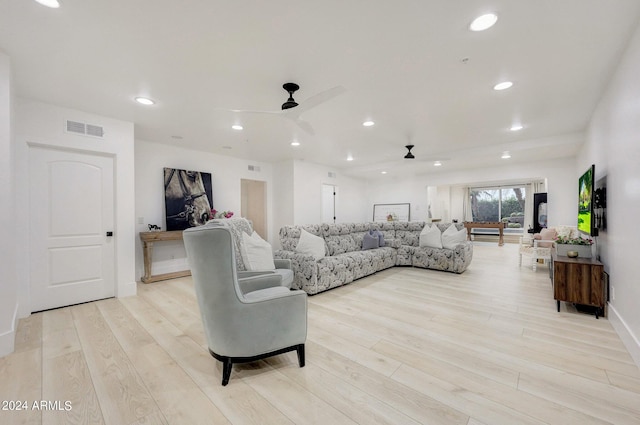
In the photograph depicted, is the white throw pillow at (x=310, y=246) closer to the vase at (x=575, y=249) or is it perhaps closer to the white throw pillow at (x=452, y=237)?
the white throw pillow at (x=452, y=237)

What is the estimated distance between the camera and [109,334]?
8.59 feet

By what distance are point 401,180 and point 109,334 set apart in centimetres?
861

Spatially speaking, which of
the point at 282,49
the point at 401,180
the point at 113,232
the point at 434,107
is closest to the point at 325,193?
the point at 401,180

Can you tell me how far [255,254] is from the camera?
288 centimetres

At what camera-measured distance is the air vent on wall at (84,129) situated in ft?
11.2

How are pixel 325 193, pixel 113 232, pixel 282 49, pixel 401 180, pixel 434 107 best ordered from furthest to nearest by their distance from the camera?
pixel 401 180, pixel 325 193, pixel 113 232, pixel 434 107, pixel 282 49

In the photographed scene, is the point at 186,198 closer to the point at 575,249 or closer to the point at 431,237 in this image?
the point at 431,237

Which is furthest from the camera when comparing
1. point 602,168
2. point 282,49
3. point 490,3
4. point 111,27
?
point 602,168

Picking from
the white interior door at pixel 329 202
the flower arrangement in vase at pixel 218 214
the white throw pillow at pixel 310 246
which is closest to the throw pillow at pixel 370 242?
the white throw pillow at pixel 310 246

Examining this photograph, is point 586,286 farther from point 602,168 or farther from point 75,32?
point 75,32

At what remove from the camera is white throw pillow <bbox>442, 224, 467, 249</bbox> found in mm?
5074

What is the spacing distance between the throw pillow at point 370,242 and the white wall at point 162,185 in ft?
10.0

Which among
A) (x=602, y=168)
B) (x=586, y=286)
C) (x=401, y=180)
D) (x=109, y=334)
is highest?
(x=401, y=180)

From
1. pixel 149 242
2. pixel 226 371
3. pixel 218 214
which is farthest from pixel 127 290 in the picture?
pixel 226 371
